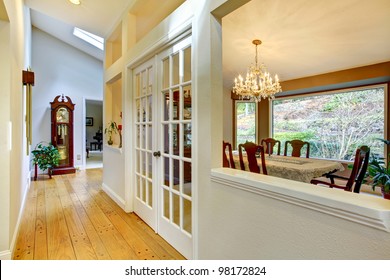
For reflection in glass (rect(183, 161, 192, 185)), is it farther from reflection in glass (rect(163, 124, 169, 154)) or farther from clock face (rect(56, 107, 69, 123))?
clock face (rect(56, 107, 69, 123))

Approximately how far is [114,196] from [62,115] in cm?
343

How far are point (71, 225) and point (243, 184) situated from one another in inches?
90.0

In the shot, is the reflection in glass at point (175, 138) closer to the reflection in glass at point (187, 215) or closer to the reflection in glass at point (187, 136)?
the reflection in glass at point (187, 136)

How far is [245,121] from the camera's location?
5.91 metres

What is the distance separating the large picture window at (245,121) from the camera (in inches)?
231

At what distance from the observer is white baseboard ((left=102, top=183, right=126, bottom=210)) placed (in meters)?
3.16

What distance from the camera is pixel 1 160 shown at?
1.89 m

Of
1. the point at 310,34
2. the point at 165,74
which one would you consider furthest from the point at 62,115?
the point at 310,34

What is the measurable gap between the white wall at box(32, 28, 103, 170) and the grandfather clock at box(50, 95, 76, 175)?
34 cm

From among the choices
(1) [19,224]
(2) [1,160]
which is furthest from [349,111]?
(1) [19,224]

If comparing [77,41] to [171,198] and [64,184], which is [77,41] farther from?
[171,198]

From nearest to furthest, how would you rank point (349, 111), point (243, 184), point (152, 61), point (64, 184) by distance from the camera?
1. point (243, 184)
2. point (152, 61)
3. point (349, 111)
4. point (64, 184)

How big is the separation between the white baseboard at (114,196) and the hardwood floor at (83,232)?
6cm

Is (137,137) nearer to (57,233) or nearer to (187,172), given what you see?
(187,172)
